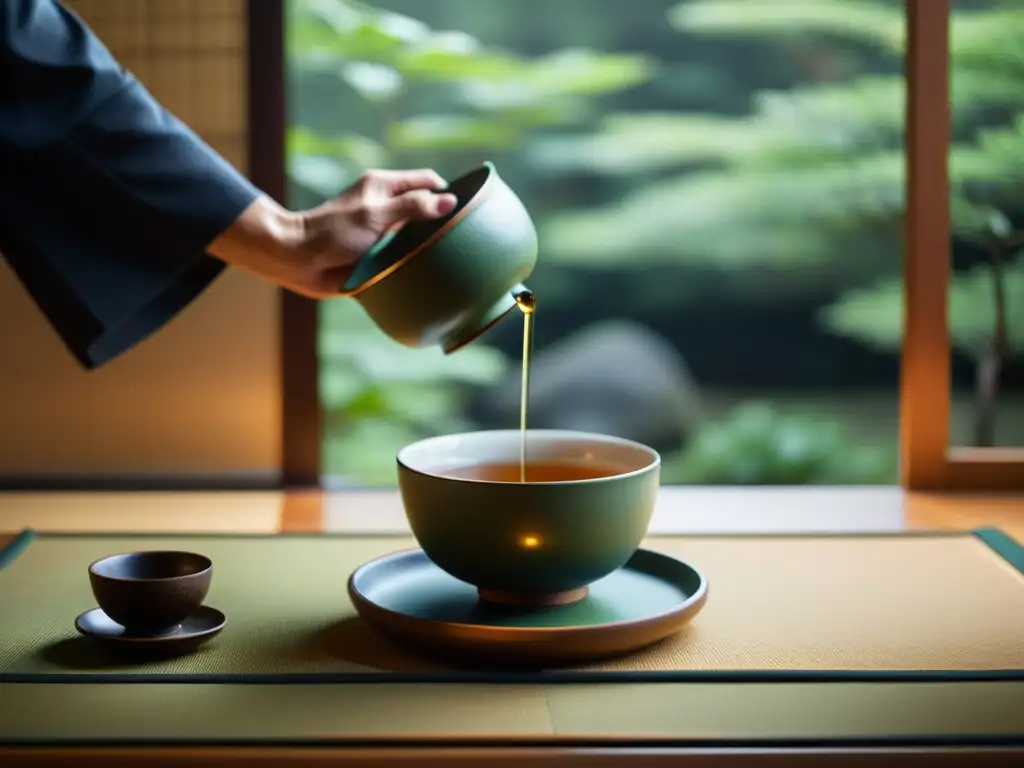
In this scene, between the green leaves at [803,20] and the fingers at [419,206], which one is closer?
the fingers at [419,206]

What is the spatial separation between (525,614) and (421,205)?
1.32 ft

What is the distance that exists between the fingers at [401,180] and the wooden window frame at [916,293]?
811mm

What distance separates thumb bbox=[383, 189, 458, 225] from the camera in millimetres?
1211

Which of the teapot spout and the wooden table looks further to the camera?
the wooden table

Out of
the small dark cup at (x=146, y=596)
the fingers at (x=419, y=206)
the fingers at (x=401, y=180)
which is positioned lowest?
the small dark cup at (x=146, y=596)

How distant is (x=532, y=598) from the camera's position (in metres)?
1.10

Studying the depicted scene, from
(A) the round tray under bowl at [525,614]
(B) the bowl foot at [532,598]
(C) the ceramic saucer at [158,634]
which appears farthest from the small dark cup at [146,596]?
(B) the bowl foot at [532,598]

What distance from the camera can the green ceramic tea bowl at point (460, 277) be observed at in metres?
1.09

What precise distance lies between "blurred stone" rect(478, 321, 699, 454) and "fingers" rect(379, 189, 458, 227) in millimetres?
1368

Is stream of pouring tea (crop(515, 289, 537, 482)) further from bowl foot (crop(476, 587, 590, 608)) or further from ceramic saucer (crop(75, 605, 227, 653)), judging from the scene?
ceramic saucer (crop(75, 605, 227, 653))

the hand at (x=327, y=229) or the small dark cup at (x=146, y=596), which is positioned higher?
the hand at (x=327, y=229)

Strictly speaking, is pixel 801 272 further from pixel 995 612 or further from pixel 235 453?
pixel 995 612

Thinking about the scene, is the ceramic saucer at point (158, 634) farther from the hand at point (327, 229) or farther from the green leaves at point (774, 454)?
the green leaves at point (774, 454)

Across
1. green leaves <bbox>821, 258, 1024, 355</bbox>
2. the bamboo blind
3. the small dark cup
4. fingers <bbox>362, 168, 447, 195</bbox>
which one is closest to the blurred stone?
green leaves <bbox>821, 258, 1024, 355</bbox>
